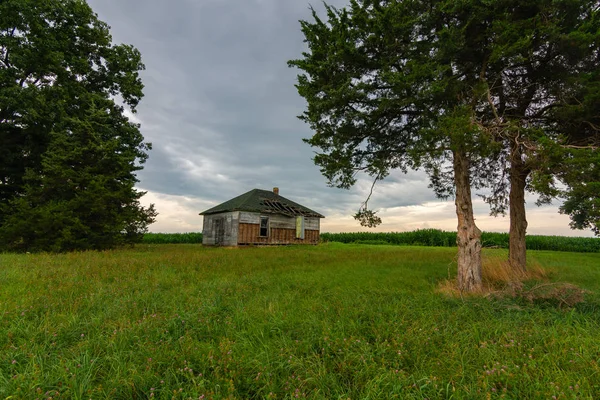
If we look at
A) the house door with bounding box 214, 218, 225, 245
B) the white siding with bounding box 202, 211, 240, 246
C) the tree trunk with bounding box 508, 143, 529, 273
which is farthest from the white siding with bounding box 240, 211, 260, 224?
the tree trunk with bounding box 508, 143, 529, 273

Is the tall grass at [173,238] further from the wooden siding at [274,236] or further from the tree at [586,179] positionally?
the tree at [586,179]

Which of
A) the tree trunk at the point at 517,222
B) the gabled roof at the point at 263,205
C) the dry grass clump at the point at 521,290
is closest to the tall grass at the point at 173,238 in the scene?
the gabled roof at the point at 263,205

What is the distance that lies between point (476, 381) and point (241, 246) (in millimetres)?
23459

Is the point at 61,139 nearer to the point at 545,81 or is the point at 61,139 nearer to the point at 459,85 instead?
the point at 459,85

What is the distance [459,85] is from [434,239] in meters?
32.9

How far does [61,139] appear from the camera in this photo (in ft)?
53.4

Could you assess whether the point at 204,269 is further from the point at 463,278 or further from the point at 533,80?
the point at 533,80

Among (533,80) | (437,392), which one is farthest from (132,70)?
(437,392)

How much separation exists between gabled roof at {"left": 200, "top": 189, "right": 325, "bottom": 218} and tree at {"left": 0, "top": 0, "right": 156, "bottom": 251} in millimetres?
8839

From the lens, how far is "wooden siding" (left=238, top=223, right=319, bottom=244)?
83.8 feet

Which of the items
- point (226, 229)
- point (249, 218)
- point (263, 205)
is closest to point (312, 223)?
point (263, 205)

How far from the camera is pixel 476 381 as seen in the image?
3.18 m

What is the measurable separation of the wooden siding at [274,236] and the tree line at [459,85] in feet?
57.6

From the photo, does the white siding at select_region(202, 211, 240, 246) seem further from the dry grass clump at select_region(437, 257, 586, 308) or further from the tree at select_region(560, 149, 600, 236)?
the tree at select_region(560, 149, 600, 236)
